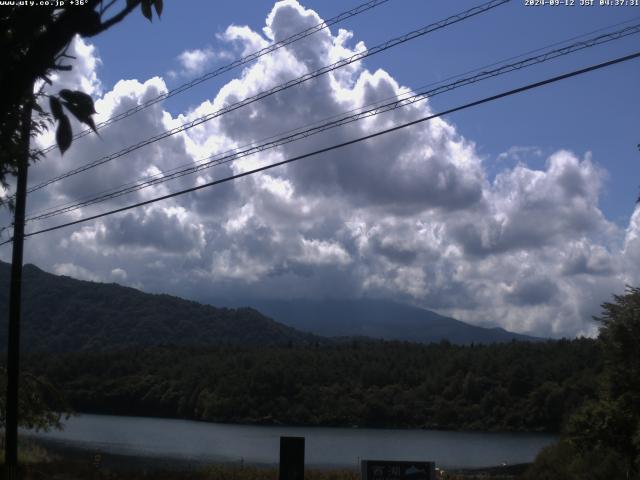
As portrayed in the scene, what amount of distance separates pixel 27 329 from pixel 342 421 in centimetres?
10865

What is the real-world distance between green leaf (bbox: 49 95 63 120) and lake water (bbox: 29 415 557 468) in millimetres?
41091

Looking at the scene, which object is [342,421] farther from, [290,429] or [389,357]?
[389,357]

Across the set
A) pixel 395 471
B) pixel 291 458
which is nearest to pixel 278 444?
pixel 291 458

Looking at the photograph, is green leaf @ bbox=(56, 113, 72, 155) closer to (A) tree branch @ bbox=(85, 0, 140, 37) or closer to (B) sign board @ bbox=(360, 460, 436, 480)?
(A) tree branch @ bbox=(85, 0, 140, 37)

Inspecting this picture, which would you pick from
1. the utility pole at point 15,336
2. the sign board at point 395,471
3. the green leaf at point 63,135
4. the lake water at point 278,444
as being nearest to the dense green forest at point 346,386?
the lake water at point 278,444

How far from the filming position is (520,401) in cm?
8875

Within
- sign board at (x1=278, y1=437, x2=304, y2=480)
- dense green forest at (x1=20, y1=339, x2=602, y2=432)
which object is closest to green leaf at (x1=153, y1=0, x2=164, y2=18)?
sign board at (x1=278, y1=437, x2=304, y2=480)

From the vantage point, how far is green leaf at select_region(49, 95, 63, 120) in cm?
598

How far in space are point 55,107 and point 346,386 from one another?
9930cm

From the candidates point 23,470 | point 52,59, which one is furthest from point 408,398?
point 52,59

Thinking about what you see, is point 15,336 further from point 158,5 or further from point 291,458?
point 158,5

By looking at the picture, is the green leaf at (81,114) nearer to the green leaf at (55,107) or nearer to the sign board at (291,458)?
the green leaf at (55,107)

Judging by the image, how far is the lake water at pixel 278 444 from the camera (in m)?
52.7

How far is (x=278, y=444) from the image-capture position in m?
67.4
